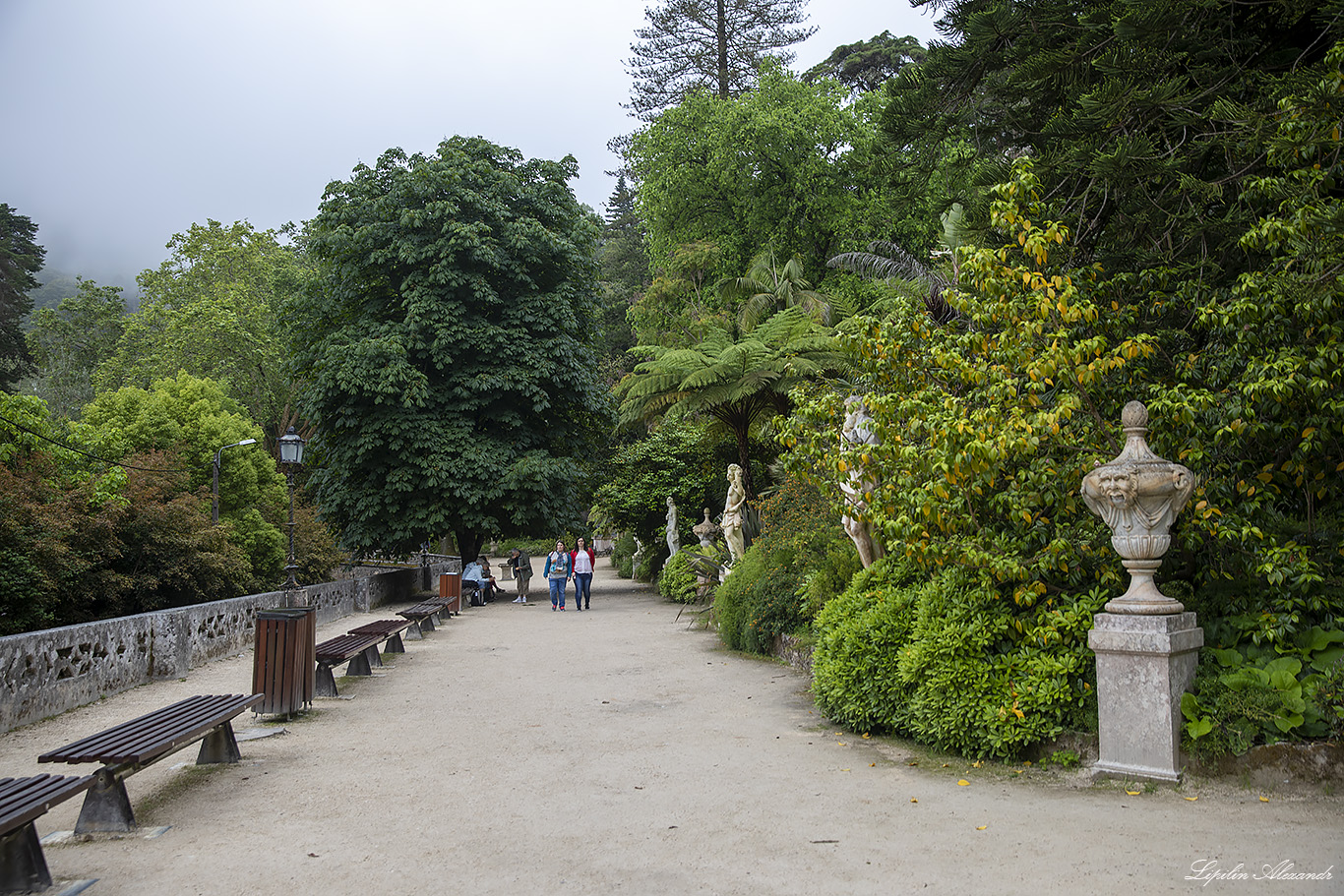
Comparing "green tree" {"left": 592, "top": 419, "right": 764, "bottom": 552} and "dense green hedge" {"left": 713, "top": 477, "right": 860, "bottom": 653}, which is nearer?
"dense green hedge" {"left": 713, "top": 477, "right": 860, "bottom": 653}

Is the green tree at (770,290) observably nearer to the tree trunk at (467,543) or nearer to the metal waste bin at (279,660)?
the tree trunk at (467,543)

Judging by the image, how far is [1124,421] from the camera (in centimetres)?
616

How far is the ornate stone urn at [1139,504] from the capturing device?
227 inches

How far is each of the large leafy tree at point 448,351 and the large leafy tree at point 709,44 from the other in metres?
13.5

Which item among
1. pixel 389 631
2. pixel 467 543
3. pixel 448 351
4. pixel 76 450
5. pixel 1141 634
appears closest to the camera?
pixel 1141 634

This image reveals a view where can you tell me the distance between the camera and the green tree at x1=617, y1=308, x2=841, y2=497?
667 inches

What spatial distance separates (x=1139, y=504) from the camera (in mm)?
5859

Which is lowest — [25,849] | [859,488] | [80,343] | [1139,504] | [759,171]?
[25,849]

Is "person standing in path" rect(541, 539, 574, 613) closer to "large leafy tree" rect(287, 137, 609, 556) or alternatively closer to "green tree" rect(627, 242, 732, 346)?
"large leafy tree" rect(287, 137, 609, 556)

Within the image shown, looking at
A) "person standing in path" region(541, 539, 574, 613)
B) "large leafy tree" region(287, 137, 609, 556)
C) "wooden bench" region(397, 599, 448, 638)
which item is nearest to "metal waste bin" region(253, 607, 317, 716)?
"wooden bench" region(397, 599, 448, 638)

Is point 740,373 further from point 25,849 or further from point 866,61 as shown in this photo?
point 866,61

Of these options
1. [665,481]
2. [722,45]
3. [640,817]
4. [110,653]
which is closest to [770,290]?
[665,481]

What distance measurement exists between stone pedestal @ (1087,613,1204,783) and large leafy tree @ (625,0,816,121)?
35.2 m

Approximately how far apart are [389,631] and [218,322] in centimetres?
3125
